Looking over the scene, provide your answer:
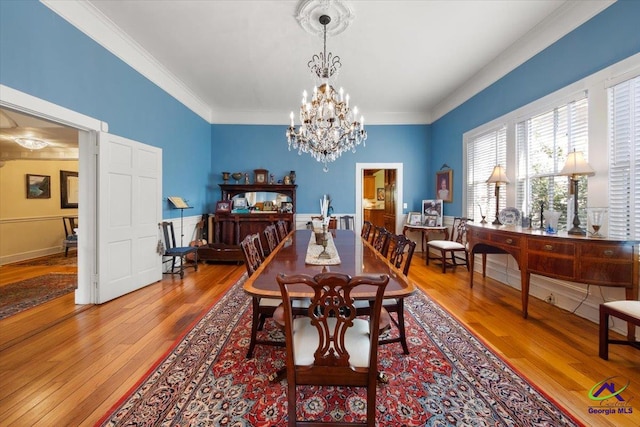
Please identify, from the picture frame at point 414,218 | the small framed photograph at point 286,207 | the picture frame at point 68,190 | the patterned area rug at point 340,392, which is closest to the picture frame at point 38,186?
the picture frame at point 68,190

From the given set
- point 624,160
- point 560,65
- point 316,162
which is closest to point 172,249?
point 316,162

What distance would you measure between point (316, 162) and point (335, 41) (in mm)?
3043

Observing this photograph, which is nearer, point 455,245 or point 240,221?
point 455,245

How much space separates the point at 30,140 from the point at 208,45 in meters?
3.86

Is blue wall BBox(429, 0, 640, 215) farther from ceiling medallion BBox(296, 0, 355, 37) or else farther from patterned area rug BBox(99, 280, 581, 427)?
patterned area rug BBox(99, 280, 581, 427)

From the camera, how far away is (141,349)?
2119mm

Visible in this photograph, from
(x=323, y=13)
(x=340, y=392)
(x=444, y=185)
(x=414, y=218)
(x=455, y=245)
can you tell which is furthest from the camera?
(x=414, y=218)

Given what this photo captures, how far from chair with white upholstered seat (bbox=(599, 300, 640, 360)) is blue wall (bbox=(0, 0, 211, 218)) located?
16.2 feet

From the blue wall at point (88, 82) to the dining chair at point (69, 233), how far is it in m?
2.99

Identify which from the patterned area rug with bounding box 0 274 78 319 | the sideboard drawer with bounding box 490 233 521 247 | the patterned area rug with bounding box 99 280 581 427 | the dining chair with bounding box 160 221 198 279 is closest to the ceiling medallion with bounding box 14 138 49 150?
the patterned area rug with bounding box 0 274 78 319

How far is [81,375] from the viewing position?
1789 mm

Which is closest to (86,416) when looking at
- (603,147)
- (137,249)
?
(137,249)

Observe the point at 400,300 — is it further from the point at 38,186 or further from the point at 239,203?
the point at 38,186

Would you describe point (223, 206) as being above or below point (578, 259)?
above
